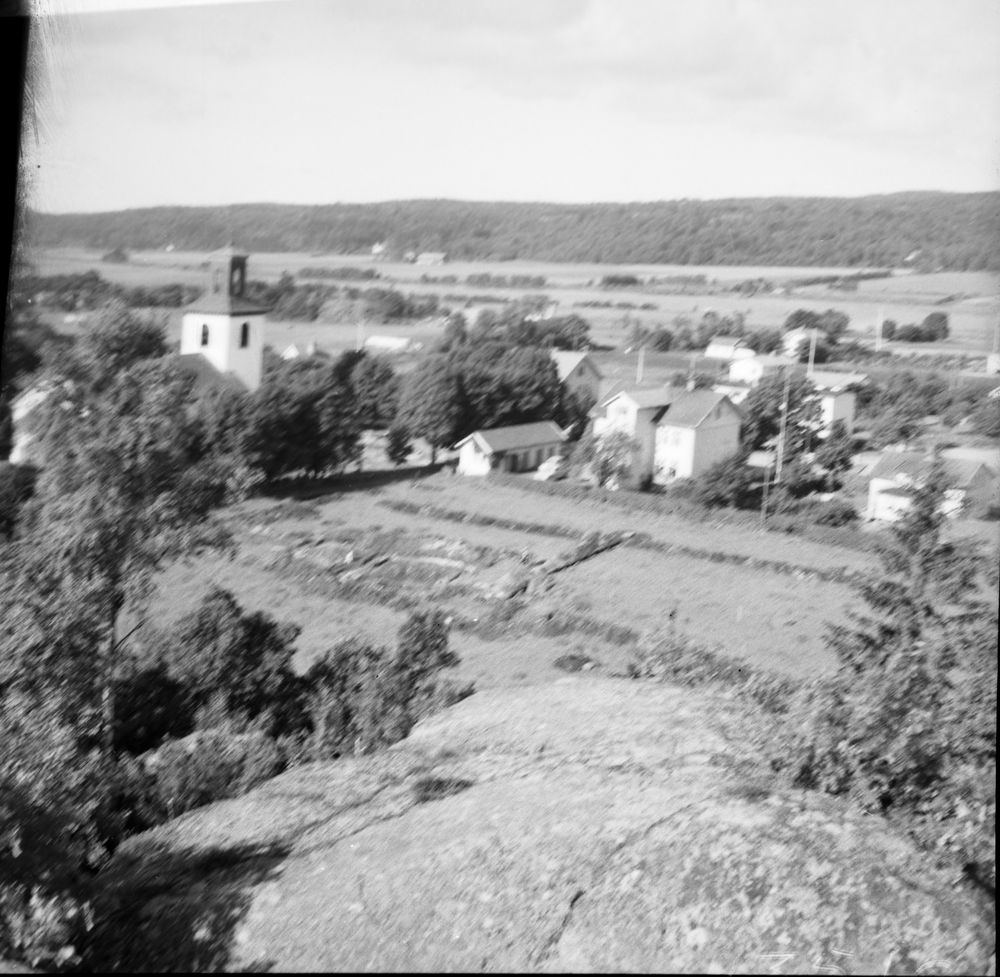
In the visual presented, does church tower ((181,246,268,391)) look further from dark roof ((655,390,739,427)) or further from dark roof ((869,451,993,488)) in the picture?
dark roof ((869,451,993,488))

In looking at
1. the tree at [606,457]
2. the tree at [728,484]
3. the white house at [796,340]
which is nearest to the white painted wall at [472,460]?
the tree at [606,457]

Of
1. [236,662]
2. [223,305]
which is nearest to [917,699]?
[236,662]

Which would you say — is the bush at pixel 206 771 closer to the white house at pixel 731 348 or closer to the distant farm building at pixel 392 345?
the distant farm building at pixel 392 345

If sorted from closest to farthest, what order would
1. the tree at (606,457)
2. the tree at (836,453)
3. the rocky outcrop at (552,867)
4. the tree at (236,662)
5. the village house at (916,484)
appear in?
the rocky outcrop at (552,867) → the village house at (916,484) → the tree at (836,453) → the tree at (606,457) → the tree at (236,662)

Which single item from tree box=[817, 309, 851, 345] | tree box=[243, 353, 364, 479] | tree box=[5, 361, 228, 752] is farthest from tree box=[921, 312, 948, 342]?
tree box=[5, 361, 228, 752]

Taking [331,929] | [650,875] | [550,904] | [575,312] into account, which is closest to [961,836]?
[650,875]
